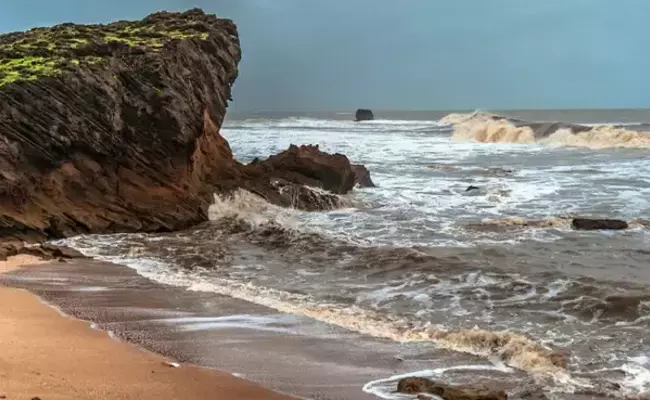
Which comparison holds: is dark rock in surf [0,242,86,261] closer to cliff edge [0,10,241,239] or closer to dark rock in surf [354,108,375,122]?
cliff edge [0,10,241,239]

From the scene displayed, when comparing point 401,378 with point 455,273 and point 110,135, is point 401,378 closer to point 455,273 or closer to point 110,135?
point 455,273

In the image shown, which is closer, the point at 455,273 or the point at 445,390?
the point at 445,390

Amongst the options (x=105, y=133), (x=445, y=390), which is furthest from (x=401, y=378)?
(x=105, y=133)

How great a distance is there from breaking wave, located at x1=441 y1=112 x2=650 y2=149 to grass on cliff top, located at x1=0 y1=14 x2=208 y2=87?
112 ft

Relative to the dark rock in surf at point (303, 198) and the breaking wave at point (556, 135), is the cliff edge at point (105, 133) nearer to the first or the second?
the dark rock in surf at point (303, 198)

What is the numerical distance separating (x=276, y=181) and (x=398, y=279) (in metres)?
9.27

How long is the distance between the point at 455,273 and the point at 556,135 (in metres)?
44.2

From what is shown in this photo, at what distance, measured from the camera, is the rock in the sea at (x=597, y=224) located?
16.2 meters

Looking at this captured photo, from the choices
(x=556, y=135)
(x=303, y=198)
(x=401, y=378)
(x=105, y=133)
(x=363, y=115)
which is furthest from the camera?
(x=363, y=115)

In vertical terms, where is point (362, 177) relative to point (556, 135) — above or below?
below

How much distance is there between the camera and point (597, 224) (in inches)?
643

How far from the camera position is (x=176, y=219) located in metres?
16.6

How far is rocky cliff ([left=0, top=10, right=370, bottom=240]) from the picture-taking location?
49.3 ft

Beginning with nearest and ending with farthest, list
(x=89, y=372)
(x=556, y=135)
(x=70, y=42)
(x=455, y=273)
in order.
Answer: (x=89, y=372) → (x=455, y=273) → (x=70, y=42) → (x=556, y=135)
